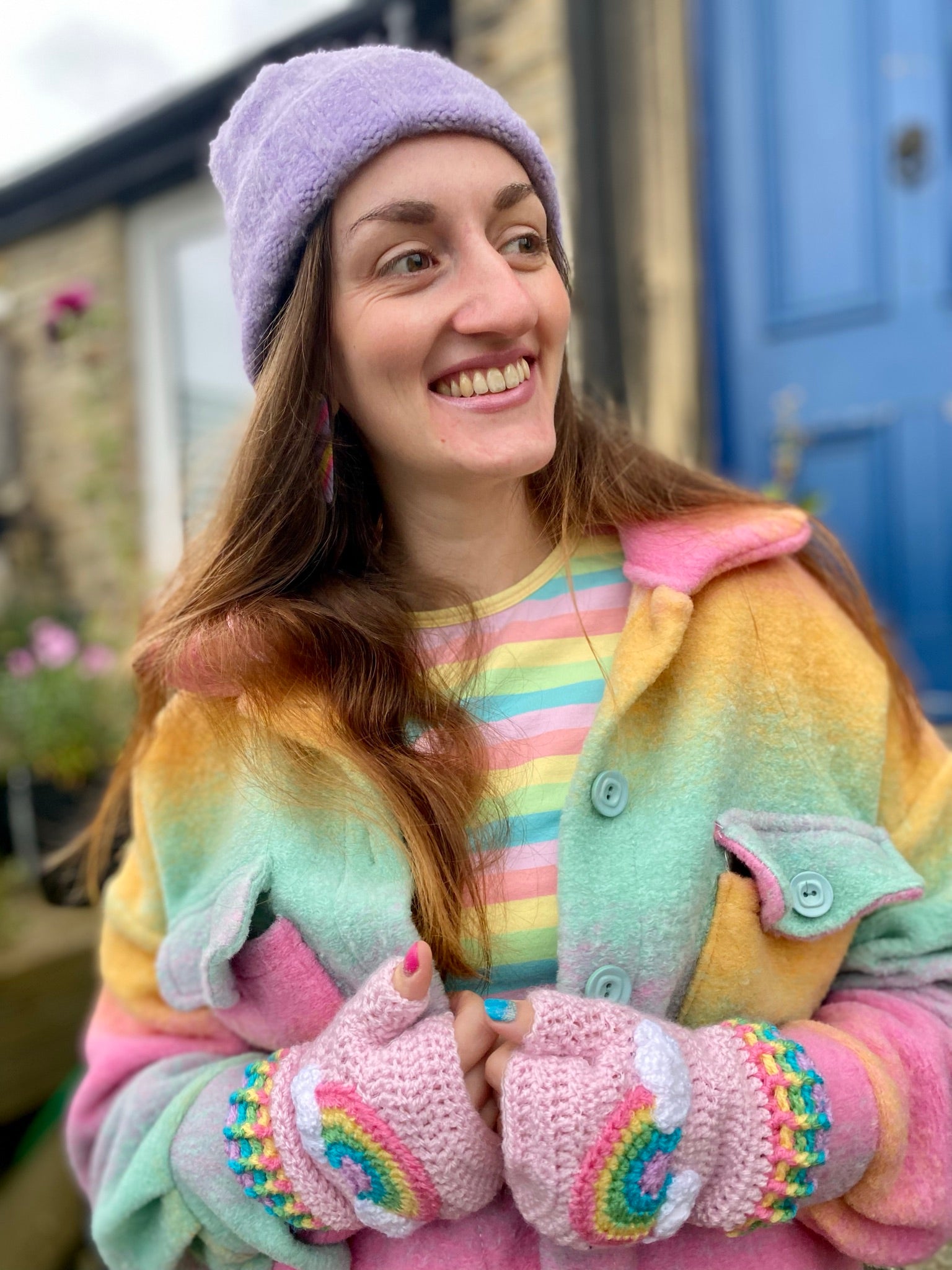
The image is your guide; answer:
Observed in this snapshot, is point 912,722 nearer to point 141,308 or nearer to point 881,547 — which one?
point 881,547

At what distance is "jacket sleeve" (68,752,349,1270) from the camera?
1.13 meters

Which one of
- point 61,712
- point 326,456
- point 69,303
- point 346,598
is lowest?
point 61,712

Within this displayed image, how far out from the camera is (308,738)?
1177 millimetres

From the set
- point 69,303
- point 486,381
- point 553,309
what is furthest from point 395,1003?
point 69,303

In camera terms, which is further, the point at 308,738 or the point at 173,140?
the point at 173,140

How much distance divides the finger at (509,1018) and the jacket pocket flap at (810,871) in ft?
0.90

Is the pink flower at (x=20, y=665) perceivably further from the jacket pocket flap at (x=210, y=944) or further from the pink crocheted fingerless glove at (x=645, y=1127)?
the pink crocheted fingerless glove at (x=645, y=1127)

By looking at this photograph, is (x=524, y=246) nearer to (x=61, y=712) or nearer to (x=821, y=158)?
(x=821, y=158)

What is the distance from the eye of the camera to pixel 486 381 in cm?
115

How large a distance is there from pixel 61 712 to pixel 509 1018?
259 cm

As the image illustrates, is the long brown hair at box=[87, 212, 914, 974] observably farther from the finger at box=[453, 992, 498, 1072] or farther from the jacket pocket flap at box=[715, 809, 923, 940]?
the jacket pocket flap at box=[715, 809, 923, 940]

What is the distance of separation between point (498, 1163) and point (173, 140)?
16.1 feet

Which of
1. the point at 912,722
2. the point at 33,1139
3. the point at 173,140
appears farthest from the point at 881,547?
the point at 173,140

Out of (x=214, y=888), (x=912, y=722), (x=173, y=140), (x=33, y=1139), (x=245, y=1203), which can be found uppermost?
(x=173, y=140)
